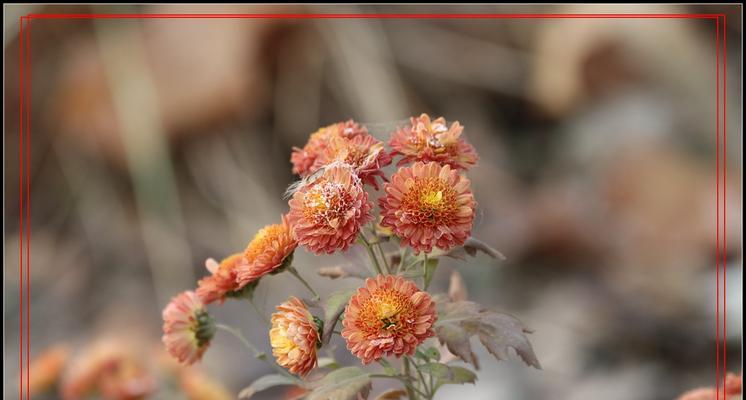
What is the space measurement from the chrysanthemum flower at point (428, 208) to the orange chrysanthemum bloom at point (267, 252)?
7 cm

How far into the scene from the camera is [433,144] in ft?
1.99

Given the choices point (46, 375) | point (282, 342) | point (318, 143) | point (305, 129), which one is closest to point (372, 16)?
point (305, 129)

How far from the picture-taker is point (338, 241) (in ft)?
1.82

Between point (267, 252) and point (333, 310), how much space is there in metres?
0.06

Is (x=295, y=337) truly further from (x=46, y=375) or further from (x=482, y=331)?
(x=46, y=375)

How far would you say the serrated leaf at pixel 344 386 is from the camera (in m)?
0.58

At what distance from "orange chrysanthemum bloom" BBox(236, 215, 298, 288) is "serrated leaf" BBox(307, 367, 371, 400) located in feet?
0.30

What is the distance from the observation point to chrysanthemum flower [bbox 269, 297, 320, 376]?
55 centimetres

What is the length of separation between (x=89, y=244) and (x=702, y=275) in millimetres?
1718

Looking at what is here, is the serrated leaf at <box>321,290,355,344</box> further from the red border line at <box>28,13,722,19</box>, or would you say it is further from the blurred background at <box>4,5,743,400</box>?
the red border line at <box>28,13,722,19</box>

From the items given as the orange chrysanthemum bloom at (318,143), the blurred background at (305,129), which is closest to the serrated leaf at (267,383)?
the orange chrysanthemum bloom at (318,143)

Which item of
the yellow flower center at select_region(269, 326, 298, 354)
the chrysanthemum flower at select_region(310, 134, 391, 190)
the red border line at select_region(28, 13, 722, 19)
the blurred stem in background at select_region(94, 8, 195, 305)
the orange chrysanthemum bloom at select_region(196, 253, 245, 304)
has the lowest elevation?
the yellow flower center at select_region(269, 326, 298, 354)

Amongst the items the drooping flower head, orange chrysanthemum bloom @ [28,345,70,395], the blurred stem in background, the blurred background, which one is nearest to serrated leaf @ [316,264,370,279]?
the drooping flower head

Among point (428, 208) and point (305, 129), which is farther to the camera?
point (305, 129)
